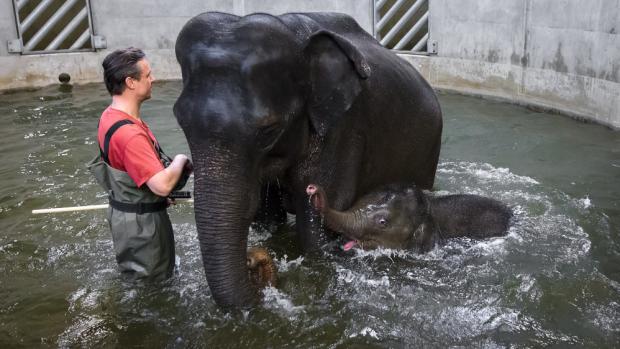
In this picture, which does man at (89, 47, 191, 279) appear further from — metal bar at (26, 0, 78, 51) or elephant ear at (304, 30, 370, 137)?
metal bar at (26, 0, 78, 51)

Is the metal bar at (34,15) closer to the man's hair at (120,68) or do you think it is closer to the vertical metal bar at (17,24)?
the vertical metal bar at (17,24)

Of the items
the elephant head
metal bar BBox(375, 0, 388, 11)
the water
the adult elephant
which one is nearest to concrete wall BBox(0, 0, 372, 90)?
metal bar BBox(375, 0, 388, 11)

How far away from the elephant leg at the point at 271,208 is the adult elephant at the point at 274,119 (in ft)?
0.08

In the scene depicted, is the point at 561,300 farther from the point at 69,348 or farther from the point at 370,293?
the point at 69,348

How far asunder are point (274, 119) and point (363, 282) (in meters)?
1.57

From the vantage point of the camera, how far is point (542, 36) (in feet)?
31.9

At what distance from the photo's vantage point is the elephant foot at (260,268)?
4.25 m

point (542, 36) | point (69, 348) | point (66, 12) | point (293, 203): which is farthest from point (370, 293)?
point (66, 12)

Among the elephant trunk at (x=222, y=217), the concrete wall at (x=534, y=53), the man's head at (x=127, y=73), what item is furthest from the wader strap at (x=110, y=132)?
the concrete wall at (x=534, y=53)

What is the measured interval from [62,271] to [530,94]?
721cm

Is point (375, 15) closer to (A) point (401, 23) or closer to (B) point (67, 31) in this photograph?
(A) point (401, 23)

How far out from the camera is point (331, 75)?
441 cm

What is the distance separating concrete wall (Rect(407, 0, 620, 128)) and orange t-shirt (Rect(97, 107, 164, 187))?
21.1ft

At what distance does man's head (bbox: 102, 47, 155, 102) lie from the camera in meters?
Result: 4.08
